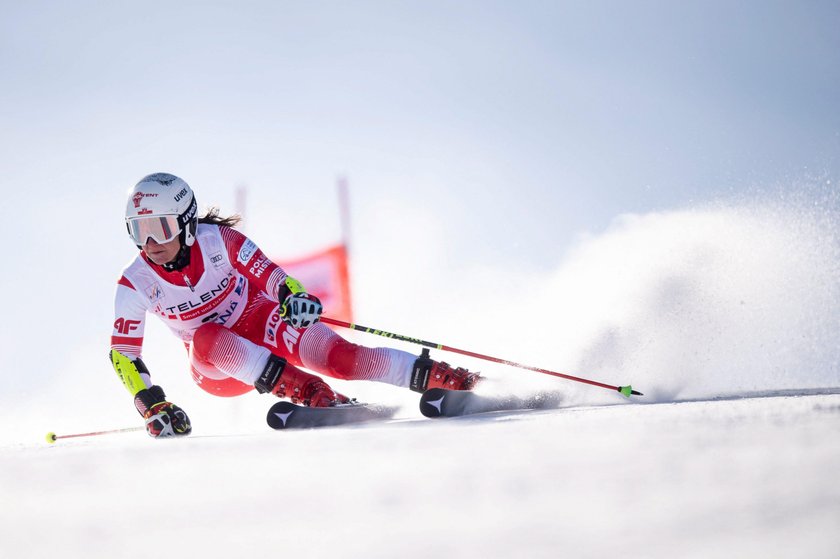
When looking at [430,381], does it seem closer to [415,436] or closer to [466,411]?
[466,411]

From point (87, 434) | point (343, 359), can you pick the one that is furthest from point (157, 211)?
point (87, 434)

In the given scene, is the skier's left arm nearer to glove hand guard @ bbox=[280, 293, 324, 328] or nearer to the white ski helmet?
glove hand guard @ bbox=[280, 293, 324, 328]

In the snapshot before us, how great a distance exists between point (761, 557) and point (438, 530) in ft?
1.63

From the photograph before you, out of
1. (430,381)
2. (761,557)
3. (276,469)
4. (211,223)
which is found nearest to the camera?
(761,557)

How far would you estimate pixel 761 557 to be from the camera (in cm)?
90

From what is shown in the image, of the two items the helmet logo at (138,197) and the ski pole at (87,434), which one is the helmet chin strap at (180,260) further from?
the ski pole at (87,434)

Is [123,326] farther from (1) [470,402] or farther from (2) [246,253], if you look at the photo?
(1) [470,402]

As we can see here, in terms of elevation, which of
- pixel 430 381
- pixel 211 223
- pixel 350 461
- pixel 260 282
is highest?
pixel 211 223

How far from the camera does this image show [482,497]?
135 cm

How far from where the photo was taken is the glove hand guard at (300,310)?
162 inches

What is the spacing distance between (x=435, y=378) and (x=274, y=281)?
121cm

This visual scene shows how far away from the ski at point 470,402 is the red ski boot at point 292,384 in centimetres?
70

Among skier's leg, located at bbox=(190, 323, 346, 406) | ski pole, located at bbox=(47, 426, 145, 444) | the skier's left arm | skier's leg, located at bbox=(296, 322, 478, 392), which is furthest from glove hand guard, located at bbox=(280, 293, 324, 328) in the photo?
ski pole, located at bbox=(47, 426, 145, 444)

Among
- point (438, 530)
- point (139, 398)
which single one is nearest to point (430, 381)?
point (139, 398)
